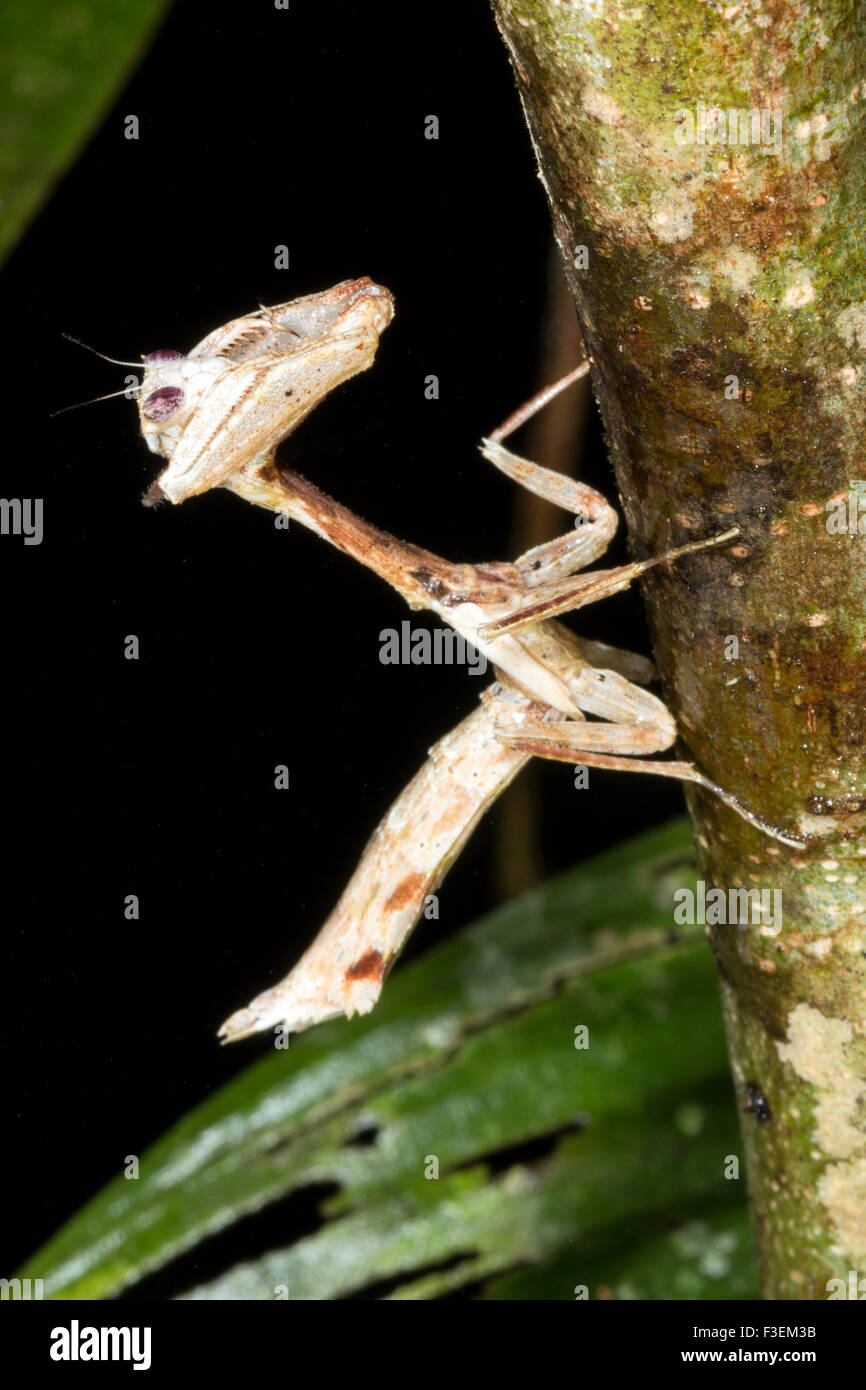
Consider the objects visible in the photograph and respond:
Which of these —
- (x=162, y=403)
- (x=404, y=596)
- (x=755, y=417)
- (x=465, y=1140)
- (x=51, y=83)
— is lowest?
(x=465, y=1140)

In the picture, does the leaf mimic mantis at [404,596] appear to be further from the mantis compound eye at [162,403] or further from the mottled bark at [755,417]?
the mottled bark at [755,417]

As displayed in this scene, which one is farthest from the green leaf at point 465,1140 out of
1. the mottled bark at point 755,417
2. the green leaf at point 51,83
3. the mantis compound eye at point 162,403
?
the green leaf at point 51,83

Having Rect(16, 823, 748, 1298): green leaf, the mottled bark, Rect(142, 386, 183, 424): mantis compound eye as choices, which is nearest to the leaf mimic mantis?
Rect(142, 386, 183, 424): mantis compound eye

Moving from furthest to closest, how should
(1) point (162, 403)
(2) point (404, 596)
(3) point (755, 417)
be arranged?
(2) point (404, 596), (1) point (162, 403), (3) point (755, 417)

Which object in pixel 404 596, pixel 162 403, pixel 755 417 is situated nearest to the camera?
pixel 755 417

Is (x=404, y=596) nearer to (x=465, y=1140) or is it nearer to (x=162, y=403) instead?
(x=162, y=403)

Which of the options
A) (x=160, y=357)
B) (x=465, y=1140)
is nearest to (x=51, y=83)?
(x=160, y=357)
